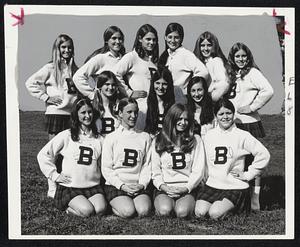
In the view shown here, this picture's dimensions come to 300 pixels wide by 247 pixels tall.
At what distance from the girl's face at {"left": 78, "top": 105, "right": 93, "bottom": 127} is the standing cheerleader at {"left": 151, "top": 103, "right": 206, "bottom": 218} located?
237 millimetres

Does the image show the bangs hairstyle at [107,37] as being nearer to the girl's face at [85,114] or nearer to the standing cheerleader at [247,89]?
the girl's face at [85,114]

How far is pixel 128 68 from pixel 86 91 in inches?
6.4

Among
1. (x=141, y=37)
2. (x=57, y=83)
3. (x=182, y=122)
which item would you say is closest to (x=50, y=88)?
(x=57, y=83)

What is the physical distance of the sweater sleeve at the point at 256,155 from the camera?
2.12 m

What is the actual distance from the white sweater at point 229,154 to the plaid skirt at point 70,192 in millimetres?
383

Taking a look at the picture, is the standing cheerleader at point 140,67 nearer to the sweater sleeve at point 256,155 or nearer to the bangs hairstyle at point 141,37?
the bangs hairstyle at point 141,37

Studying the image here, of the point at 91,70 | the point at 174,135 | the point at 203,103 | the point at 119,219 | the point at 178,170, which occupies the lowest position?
the point at 119,219

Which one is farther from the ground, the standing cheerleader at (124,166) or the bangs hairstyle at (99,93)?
the bangs hairstyle at (99,93)

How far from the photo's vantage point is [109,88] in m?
2.09

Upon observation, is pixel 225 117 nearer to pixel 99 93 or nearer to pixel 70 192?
pixel 99 93

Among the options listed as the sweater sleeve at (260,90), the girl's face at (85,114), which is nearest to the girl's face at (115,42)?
the girl's face at (85,114)

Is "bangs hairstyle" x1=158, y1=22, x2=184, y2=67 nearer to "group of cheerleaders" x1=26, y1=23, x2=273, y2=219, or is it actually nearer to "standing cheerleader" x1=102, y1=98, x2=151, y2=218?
"group of cheerleaders" x1=26, y1=23, x2=273, y2=219

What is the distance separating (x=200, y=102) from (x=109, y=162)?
1.21 feet

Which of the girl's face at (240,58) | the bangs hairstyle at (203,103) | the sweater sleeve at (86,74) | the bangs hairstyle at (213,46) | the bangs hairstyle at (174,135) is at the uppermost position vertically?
the bangs hairstyle at (213,46)
